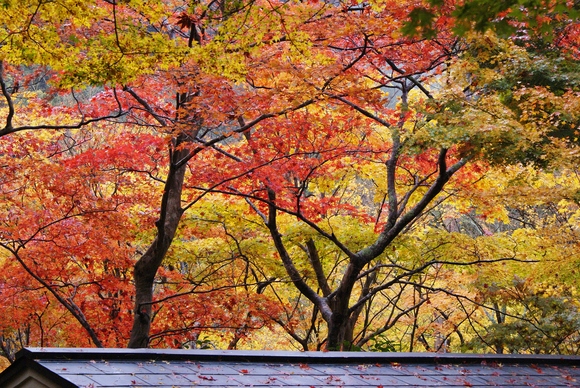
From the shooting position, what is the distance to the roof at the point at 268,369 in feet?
15.8

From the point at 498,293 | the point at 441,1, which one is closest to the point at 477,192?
the point at 498,293

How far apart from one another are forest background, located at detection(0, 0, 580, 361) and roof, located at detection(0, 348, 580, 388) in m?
3.03

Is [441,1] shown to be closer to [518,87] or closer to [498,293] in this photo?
[518,87]

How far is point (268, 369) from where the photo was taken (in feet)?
19.5

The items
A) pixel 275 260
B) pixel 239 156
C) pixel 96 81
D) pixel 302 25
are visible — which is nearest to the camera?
pixel 96 81

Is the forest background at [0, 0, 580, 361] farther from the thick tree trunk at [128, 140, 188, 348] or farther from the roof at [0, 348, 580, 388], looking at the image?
Answer: the roof at [0, 348, 580, 388]

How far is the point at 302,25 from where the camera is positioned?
874cm

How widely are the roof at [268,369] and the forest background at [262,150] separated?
9.95 feet

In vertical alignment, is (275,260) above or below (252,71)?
below

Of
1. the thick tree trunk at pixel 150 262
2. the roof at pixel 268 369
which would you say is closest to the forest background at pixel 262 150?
the thick tree trunk at pixel 150 262

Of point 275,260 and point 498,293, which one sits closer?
point 275,260

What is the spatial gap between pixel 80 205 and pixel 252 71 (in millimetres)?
4247

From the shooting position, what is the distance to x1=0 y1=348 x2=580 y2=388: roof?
4.81 metres

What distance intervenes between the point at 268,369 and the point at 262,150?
5.81 meters
